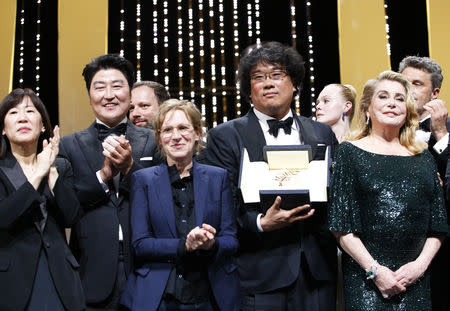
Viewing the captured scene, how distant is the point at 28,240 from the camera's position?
2.55 m

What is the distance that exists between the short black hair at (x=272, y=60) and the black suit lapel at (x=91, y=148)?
0.81 metres

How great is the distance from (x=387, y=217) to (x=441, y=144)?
26.5 inches

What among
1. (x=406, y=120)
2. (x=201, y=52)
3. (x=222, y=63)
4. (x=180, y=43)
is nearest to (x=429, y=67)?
(x=406, y=120)

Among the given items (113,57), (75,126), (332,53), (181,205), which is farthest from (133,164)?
(332,53)

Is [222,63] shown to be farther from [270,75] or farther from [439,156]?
[439,156]

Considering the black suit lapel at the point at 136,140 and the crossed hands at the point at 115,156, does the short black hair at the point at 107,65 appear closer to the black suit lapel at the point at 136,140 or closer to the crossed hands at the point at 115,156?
the black suit lapel at the point at 136,140

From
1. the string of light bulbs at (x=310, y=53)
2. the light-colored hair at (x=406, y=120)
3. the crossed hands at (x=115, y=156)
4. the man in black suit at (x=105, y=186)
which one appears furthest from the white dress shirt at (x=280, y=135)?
the string of light bulbs at (x=310, y=53)

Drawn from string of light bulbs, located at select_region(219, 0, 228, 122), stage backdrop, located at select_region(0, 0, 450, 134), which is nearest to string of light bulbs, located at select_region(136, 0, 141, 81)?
stage backdrop, located at select_region(0, 0, 450, 134)

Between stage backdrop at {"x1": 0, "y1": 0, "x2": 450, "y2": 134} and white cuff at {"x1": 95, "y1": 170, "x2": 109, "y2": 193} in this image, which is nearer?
white cuff at {"x1": 95, "y1": 170, "x2": 109, "y2": 193}

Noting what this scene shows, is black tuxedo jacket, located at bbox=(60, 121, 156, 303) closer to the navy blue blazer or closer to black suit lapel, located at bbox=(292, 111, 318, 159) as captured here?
the navy blue blazer

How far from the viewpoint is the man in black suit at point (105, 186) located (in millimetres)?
2750

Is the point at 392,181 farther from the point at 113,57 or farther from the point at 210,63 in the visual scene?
the point at 210,63

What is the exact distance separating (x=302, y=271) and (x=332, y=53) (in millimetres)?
3143

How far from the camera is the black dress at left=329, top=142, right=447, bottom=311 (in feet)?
8.75
